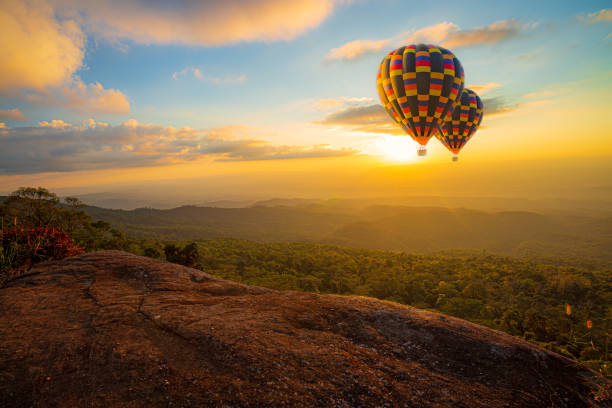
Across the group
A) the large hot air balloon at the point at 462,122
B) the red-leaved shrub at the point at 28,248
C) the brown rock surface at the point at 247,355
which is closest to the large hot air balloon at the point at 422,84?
the large hot air balloon at the point at 462,122

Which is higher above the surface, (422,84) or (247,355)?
(422,84)

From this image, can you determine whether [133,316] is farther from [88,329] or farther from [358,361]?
[358,361]

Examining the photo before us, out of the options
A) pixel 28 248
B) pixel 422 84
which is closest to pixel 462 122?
pixel 422 84

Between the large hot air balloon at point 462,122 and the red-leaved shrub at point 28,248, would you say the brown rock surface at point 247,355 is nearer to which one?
the red-leaved shrub at point 28,248

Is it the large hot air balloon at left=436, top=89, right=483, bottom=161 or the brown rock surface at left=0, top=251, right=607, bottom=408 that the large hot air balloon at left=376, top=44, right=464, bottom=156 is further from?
the brown rock surface at left=0, top=251, right=607, bottom=408

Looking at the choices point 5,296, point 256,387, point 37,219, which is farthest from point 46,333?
point 37,219

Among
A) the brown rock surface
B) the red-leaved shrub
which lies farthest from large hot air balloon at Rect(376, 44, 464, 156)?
the red-leaved shrub

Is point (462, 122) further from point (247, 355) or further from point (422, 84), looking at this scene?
point (247, 355)
